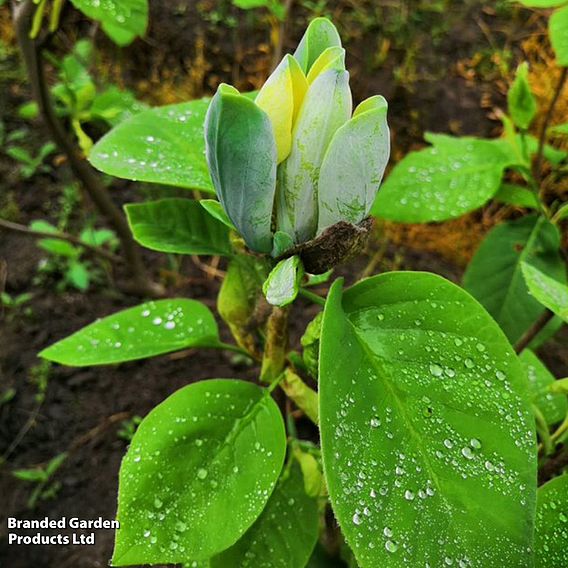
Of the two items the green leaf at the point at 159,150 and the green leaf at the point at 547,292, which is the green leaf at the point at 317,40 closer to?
the green leaf at the point at 159,150

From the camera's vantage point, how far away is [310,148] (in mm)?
370

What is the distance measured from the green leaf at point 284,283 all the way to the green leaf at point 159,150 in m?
0.16

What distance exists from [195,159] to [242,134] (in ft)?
0.68

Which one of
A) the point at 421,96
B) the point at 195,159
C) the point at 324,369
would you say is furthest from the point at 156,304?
the point at 421,96

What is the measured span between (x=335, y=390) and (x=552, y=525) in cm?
25

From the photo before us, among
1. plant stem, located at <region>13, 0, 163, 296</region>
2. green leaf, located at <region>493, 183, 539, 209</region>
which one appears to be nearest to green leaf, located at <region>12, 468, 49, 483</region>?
plant stem, located at <region>13, 0, 163, 296</region>

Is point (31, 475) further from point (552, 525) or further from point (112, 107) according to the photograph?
point (552, 525)

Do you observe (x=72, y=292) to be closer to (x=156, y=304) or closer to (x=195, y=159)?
(x=156, y=304)

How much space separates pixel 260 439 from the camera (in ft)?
1.69

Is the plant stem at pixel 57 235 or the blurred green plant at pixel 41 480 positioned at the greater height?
the plant stem at pixel 57 235

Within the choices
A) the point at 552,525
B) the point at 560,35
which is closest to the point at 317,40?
the point at 552,525

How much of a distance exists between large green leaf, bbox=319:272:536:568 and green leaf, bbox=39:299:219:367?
0.79 feet

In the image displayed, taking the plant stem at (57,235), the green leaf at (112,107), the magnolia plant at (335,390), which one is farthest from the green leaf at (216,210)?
the plant stem at (57,235)

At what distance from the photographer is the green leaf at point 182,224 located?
56 cm
